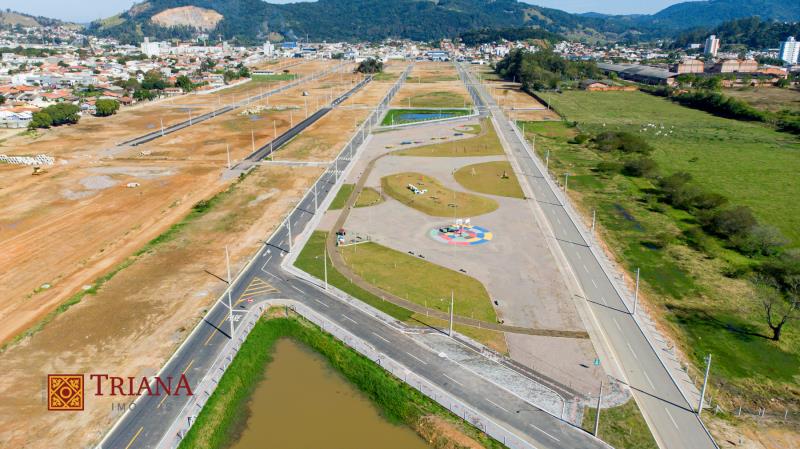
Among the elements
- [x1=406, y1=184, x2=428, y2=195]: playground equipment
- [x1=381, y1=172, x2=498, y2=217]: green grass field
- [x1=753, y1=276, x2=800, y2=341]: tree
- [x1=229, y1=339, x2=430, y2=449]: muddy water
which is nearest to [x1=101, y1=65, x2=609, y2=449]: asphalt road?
[x1=229, y1=339, x2=430, y2=449]: muddy water

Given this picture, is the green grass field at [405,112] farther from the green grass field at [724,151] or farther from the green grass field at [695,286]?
the green grass field at [695,286]

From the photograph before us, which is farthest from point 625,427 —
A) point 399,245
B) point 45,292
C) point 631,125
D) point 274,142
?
point 631,125

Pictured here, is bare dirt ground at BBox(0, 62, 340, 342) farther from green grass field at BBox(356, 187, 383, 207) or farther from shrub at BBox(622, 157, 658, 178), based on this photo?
shrub at BBox(622, 157, 658, 178)

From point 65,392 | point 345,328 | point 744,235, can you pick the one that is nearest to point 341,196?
point 345,328

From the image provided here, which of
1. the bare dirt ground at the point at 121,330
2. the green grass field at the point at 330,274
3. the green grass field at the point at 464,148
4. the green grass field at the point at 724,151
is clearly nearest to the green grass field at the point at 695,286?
the green grass field at the point at 724,151

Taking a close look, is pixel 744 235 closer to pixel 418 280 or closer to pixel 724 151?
pixel 418 280

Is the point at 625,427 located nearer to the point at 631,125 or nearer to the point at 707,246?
the point at 707,246
